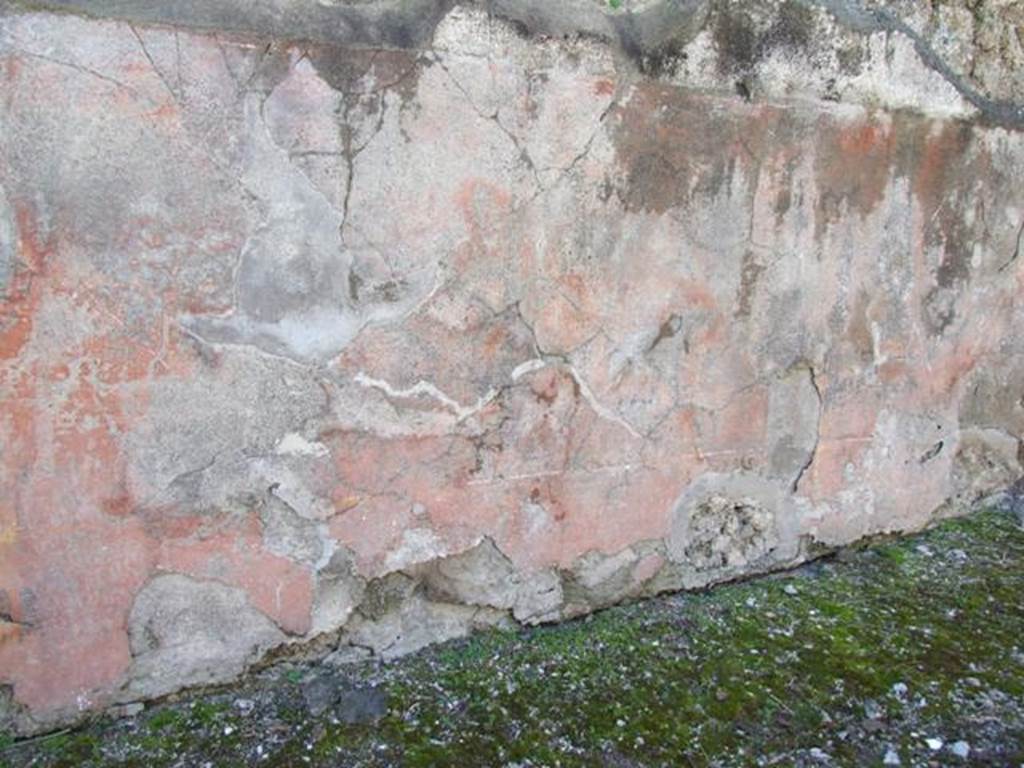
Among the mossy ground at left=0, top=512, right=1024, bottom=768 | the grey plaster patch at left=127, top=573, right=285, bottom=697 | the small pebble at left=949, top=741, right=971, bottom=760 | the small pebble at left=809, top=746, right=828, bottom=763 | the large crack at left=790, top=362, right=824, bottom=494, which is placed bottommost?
the small pebble at left=809, top=746, right=828, bottom=763

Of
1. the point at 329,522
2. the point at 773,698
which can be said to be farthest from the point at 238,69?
the point at 773,698

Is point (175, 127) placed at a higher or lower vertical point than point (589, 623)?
→ higher

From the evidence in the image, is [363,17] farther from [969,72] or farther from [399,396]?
[969,72]

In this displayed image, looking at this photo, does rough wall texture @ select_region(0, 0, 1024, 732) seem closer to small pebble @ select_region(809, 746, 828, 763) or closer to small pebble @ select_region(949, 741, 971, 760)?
small pebble @ select_region(809, 746, 828, 763)

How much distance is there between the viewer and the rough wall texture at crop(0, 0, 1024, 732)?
1599 mm

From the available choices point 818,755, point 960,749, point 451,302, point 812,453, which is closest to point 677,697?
point 818,755

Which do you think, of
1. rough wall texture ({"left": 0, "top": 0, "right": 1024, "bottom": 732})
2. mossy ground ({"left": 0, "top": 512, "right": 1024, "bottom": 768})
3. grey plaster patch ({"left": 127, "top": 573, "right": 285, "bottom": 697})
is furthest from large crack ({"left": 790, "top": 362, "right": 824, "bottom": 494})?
grey plaster patch ({"left": 127, "top": 573, "right": 285, "bottom": 697})

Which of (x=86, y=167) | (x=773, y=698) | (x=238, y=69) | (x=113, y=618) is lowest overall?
(x=773, y=698)

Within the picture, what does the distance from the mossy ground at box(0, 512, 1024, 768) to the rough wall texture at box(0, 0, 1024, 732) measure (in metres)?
0.10

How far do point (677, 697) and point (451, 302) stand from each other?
1103 millimetres

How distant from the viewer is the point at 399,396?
1.89 metres

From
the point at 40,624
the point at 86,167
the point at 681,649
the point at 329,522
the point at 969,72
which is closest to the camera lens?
the point at 86,167

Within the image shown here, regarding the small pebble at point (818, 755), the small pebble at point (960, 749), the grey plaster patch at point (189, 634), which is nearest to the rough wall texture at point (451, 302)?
the grey plaster patch at point (189, 634)

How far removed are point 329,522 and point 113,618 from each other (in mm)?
492
